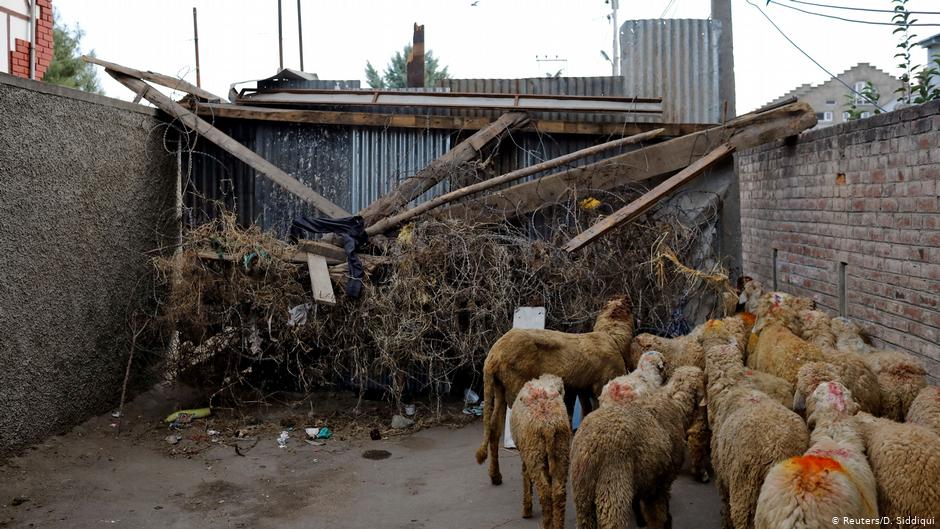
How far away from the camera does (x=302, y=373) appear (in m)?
9.66

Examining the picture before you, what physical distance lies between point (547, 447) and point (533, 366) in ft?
4.61

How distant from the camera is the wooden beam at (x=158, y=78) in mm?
11547

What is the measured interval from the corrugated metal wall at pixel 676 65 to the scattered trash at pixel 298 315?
18.4 ft

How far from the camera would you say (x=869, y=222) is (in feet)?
25.3

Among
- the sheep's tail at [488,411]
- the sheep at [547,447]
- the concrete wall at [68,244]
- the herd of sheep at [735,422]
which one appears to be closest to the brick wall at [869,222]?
the herd of sheep at [735,422]

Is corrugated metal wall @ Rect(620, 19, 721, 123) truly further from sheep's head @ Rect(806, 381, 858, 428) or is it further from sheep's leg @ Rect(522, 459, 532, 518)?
sheep's head @ Rect(806, 381, 858, 428)

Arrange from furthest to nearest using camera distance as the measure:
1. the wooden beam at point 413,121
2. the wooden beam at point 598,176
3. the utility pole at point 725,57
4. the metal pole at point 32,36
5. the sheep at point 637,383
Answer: the metal pole at point 32,36, the utility pole at point 725,57, the wooden beam at point 413,121, the wooden beam at point 598,176, the sheep at point 637,383

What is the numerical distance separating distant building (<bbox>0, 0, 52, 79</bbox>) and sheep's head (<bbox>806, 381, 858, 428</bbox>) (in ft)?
56.1

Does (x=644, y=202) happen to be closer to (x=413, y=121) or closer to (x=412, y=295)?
(x=412, y=295)

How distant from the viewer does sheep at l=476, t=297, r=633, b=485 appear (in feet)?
24.4

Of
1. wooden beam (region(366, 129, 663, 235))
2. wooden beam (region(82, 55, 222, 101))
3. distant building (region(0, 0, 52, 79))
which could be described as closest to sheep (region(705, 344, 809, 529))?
wooden beam (region(366, 129, 663, 235))

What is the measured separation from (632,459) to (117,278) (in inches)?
272

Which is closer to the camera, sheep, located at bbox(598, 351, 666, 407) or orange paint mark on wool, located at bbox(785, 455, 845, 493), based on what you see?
orange paint mark on wool, located at bbox(785, 455, 845, 493)

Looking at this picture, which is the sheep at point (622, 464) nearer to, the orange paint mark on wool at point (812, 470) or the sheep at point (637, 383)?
the sheep at point (637, 383)
